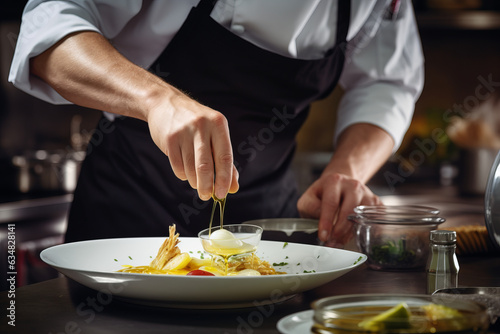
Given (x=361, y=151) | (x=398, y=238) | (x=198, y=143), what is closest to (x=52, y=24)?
(x=198, y=143)

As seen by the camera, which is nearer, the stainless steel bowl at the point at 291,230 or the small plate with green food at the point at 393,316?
the small plate with green food at the point at 393,316

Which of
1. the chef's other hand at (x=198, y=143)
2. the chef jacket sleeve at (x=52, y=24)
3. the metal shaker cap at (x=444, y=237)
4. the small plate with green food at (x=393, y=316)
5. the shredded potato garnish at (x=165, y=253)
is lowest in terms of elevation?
the shredded potato garnish at (x=165, y=253)

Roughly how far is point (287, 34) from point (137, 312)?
2.69 feet

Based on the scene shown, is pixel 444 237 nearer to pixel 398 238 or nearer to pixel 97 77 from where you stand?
pixel 398 238

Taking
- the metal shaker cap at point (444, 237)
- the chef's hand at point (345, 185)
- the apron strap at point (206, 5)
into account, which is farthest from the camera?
the apron strap at point (206, 5)

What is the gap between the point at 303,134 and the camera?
4.02 metres

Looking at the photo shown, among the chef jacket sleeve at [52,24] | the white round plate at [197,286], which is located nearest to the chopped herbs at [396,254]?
the white round plate at [197,286]

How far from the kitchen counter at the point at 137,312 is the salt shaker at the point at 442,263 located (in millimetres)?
46

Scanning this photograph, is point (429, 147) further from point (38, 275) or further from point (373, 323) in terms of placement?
point (373, 323)

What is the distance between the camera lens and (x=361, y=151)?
5.06 feet

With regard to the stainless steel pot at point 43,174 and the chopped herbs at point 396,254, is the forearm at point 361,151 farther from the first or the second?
the stainless steel pot at point 43,174

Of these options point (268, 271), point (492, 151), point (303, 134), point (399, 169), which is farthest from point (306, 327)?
point (303, 134)

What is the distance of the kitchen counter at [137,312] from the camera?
25.1 inches

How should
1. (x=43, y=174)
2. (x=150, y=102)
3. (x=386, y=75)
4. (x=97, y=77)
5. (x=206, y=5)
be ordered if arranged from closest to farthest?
(x=150, y=102), (x=97, y=77), (x=206, y=5), (x=386, y=75), (x=43, y=174)
